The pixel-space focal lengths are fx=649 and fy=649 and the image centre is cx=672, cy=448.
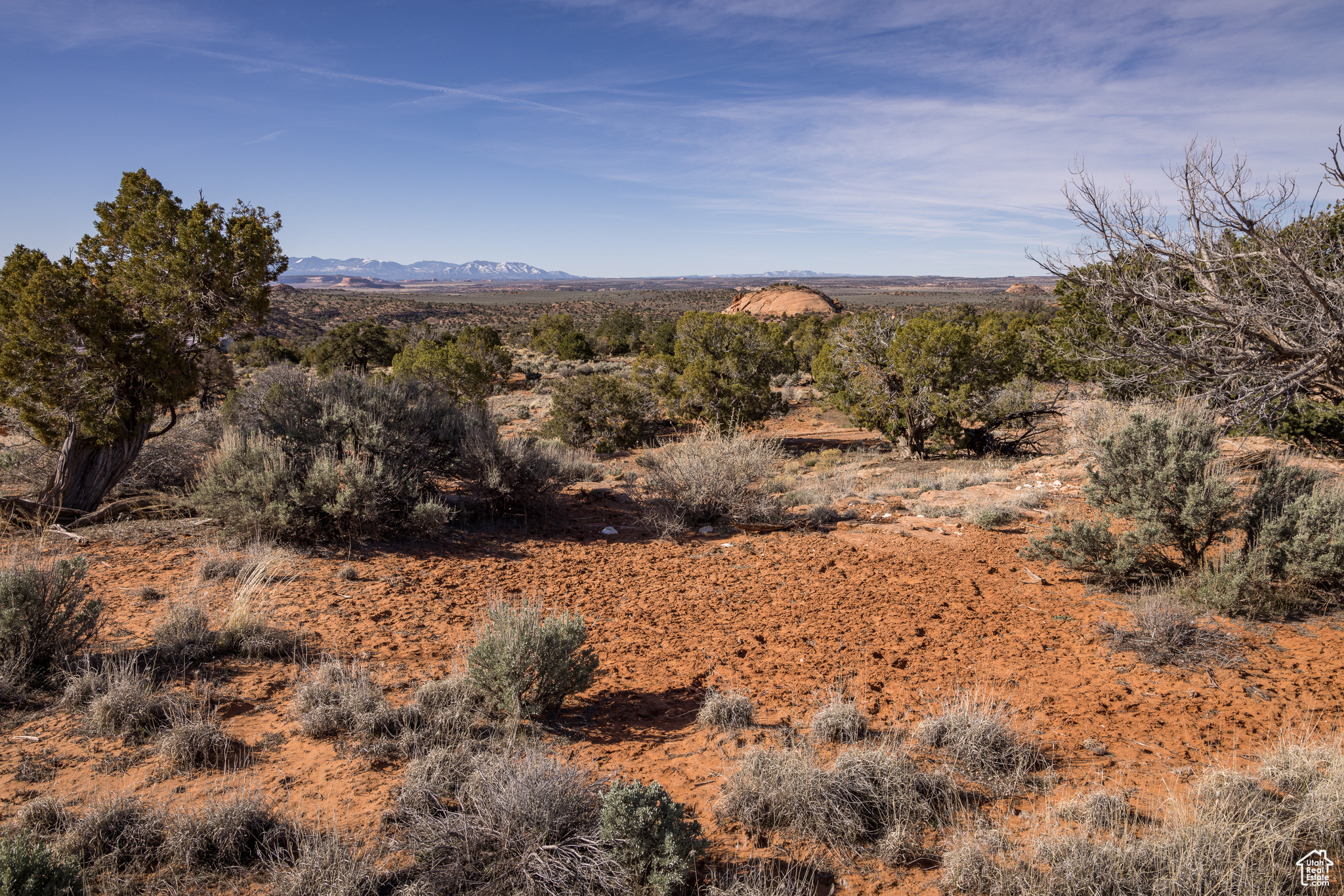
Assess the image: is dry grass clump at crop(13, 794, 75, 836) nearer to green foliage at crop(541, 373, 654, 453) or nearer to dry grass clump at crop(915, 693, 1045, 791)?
dry grass clump at crop(915, 693, 1045, 791)

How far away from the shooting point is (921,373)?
13.2 meters

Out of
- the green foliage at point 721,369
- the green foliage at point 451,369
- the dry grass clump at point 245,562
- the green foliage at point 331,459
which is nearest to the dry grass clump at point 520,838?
the dry grass clump at point 245,562

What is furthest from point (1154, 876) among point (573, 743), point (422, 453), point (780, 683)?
point (422, 453)

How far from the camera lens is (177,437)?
8.84 m

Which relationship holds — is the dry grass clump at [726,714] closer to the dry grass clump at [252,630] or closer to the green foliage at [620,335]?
the dry grass clump at [252,630]

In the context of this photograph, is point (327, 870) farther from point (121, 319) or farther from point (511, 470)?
point (121, 319)

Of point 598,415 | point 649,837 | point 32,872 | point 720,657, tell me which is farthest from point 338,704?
point 598,415

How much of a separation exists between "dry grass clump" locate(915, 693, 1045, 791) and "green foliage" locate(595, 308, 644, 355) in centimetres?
3824

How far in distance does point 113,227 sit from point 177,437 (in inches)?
116

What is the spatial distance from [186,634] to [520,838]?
3073mm

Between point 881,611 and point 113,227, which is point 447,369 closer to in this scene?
point 113,227

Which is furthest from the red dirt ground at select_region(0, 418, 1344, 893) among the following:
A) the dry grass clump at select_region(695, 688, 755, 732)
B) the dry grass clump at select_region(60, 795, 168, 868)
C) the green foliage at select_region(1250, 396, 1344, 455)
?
the green foliage at select_region(1250, 396, 1344, 455)

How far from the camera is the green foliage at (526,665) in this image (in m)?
3.65

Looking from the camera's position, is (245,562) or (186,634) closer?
(186,634)
